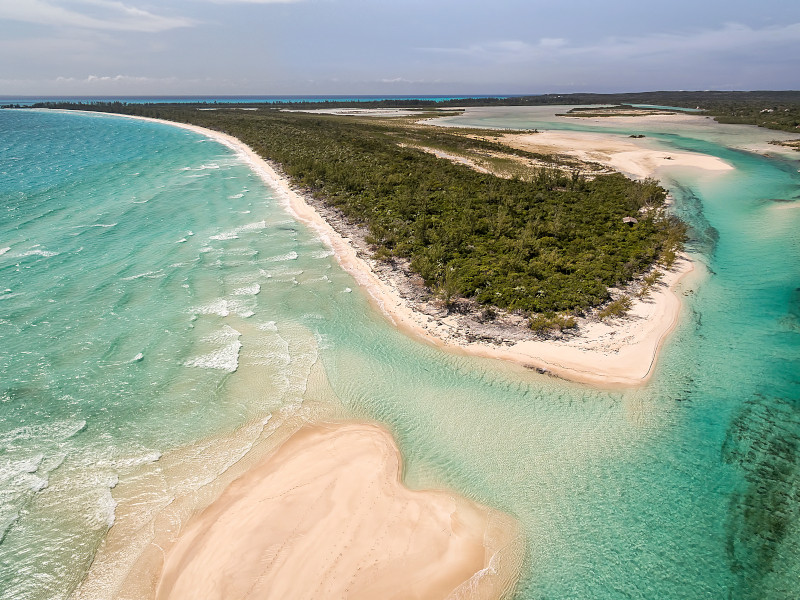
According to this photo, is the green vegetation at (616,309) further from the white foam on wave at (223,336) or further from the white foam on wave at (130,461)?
the white foam on wave at (130,461)

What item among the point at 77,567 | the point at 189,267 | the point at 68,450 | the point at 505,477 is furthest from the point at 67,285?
the point at 505,477

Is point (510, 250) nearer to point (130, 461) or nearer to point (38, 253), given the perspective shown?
point (130, 461)

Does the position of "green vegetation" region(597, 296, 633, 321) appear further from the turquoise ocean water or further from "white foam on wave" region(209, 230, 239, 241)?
"white foam on wave" region(209, 230, 239, 241)

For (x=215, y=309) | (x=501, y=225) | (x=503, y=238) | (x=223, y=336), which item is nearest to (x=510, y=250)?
(x=503, y=238)

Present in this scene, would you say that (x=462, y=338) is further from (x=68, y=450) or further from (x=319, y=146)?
(x=319, y=146)

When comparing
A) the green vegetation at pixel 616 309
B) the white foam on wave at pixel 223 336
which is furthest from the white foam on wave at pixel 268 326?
the green vegetation at pixel 616 309

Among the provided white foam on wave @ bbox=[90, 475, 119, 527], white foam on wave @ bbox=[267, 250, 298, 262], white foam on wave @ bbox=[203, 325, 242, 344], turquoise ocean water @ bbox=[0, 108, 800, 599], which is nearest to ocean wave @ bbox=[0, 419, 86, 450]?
turquoise ocean water @ bbox=[0, 108, 800, 599]
